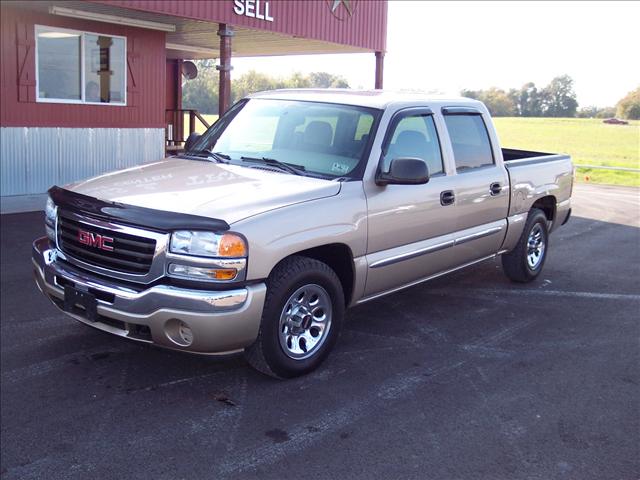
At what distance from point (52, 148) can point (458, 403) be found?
9.78m

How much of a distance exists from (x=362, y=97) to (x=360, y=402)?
8.53ft

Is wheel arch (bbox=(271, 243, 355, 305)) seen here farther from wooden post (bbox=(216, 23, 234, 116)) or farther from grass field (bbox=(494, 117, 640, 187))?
grass field (bbox=(494, 117, 640, 187))

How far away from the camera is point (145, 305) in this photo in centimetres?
414

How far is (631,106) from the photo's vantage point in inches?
548

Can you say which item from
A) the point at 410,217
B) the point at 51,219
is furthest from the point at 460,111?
the point at 51,219

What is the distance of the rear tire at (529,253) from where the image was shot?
24.4 ft

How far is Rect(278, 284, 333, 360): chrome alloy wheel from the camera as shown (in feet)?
15.1

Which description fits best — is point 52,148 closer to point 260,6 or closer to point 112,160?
point 112,160

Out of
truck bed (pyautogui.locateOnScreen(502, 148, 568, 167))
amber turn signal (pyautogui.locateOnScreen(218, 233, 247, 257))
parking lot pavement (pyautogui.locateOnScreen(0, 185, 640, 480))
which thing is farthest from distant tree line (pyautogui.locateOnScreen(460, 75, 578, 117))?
amber turn signal (pyautogui.locateOnScreen(218, 233, 247, 257))

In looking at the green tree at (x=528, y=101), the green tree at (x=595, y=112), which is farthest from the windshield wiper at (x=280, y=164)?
the green tree at (x=528, y=101)

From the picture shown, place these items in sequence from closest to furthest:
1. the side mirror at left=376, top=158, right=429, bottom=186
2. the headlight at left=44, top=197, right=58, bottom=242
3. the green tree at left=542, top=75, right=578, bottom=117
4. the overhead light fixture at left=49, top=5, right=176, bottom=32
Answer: the headlight at left=44, top=197, right=58, bottom=242, the side mirror at left=376, top=158, right=429, bottom=186, the overhead light fixture at left=49, top=5, right=176, bottom=32, the green tree at left=542, top=75, right=578, bottom=117

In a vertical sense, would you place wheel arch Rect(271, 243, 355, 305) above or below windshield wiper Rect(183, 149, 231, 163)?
below

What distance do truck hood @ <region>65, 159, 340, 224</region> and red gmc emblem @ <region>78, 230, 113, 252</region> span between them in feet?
0.82

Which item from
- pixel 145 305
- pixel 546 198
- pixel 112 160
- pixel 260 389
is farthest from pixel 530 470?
pixel 112 160
